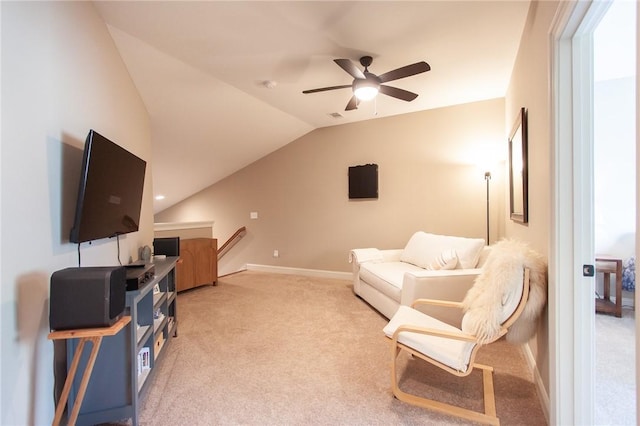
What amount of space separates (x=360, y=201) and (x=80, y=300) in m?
3.81

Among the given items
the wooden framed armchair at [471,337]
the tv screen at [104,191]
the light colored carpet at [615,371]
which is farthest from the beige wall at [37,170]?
the light colored carpet at [615,371]

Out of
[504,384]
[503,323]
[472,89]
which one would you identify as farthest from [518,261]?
[472,89]

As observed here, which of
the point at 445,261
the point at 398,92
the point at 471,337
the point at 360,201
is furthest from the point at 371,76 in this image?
the point at 360,201

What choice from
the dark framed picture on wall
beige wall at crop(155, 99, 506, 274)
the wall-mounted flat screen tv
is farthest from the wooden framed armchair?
the wall-mounted flat screen tv

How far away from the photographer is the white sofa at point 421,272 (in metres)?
2.52

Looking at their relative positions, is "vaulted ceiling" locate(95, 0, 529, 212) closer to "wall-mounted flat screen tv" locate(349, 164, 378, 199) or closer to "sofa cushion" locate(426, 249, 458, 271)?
"wall-mounted flat screen tv" locate(349, 164, 378, 199)

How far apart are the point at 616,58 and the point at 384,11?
2375mm

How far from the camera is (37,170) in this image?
134 cm

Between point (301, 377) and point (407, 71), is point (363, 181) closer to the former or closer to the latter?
point (407, 71)

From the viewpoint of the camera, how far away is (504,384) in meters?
1.92

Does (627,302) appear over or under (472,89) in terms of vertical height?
under

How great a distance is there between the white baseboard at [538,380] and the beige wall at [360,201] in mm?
1913

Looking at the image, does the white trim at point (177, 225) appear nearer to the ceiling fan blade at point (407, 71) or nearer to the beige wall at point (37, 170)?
the beige wall at point (37, 170)

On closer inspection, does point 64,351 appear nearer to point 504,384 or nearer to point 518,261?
point 518,261
